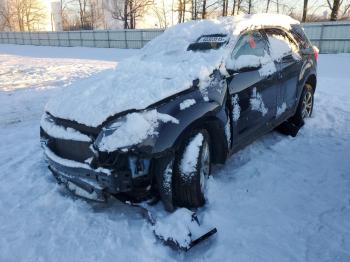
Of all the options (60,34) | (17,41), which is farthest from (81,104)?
(17,41)

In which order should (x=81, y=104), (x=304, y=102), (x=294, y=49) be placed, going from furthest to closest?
(x=304, y=102)
(x=294, y=49)
(x=81, y=104)

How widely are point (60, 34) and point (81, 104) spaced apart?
35.3 m

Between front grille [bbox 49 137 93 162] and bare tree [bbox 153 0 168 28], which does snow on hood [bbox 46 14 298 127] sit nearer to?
front grille [bbox 49 137 93 162]

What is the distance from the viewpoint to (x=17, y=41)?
4319 cm

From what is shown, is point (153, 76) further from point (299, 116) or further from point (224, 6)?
point (224, 6)

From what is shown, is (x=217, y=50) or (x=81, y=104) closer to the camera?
(x=81, y=104)

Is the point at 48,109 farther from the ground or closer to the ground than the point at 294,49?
closer to the ground

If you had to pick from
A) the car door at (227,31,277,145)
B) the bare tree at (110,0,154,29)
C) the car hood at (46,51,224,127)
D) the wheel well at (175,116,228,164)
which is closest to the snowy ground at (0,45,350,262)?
the wheel well at (175,116,228,164)

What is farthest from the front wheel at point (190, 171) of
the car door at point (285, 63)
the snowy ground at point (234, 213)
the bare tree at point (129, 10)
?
the bare tree at point (129, 10)

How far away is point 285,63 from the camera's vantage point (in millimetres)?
4680

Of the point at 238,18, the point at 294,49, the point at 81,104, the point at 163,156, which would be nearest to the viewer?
the point at 163,156

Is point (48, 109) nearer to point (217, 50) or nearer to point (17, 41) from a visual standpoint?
point (217, 50)

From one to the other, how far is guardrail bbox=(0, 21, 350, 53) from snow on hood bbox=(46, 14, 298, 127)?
15.0 m

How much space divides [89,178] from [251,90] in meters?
2.00
